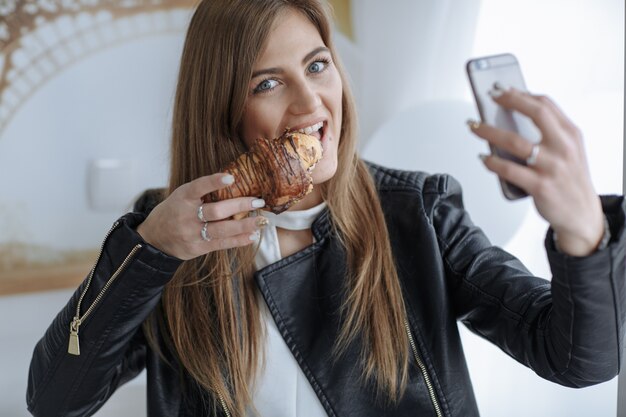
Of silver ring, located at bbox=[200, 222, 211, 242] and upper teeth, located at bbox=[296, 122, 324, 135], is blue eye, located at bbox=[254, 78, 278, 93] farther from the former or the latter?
silver ring, located at bbox=[200, 222, 211, 242]

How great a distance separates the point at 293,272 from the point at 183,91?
1.60 ft

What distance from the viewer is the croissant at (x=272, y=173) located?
1.31 m

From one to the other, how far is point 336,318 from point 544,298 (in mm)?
482

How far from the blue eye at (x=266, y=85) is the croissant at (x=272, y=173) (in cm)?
22

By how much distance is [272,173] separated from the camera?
1315mm

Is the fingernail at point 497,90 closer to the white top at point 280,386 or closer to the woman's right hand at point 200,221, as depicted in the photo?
the woman's right hand at point 200,221

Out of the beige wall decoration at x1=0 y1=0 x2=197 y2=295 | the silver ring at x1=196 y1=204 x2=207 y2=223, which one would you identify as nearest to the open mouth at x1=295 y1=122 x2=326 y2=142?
the silver ring at x1=196 y1=204 x2=207 y2=223

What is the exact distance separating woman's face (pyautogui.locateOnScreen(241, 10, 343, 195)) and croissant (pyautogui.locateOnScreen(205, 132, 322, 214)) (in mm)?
153

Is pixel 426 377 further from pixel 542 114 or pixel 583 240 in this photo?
pixel 542 114

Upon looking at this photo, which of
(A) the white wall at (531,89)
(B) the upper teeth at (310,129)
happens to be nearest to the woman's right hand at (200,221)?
(B) the upper teeth at (310,129)

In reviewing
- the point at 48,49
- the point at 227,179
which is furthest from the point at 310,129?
the point at 48,49

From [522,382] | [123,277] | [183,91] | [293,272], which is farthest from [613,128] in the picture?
[123,277]

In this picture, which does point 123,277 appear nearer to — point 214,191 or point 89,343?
point 89,343

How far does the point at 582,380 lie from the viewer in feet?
4.11
